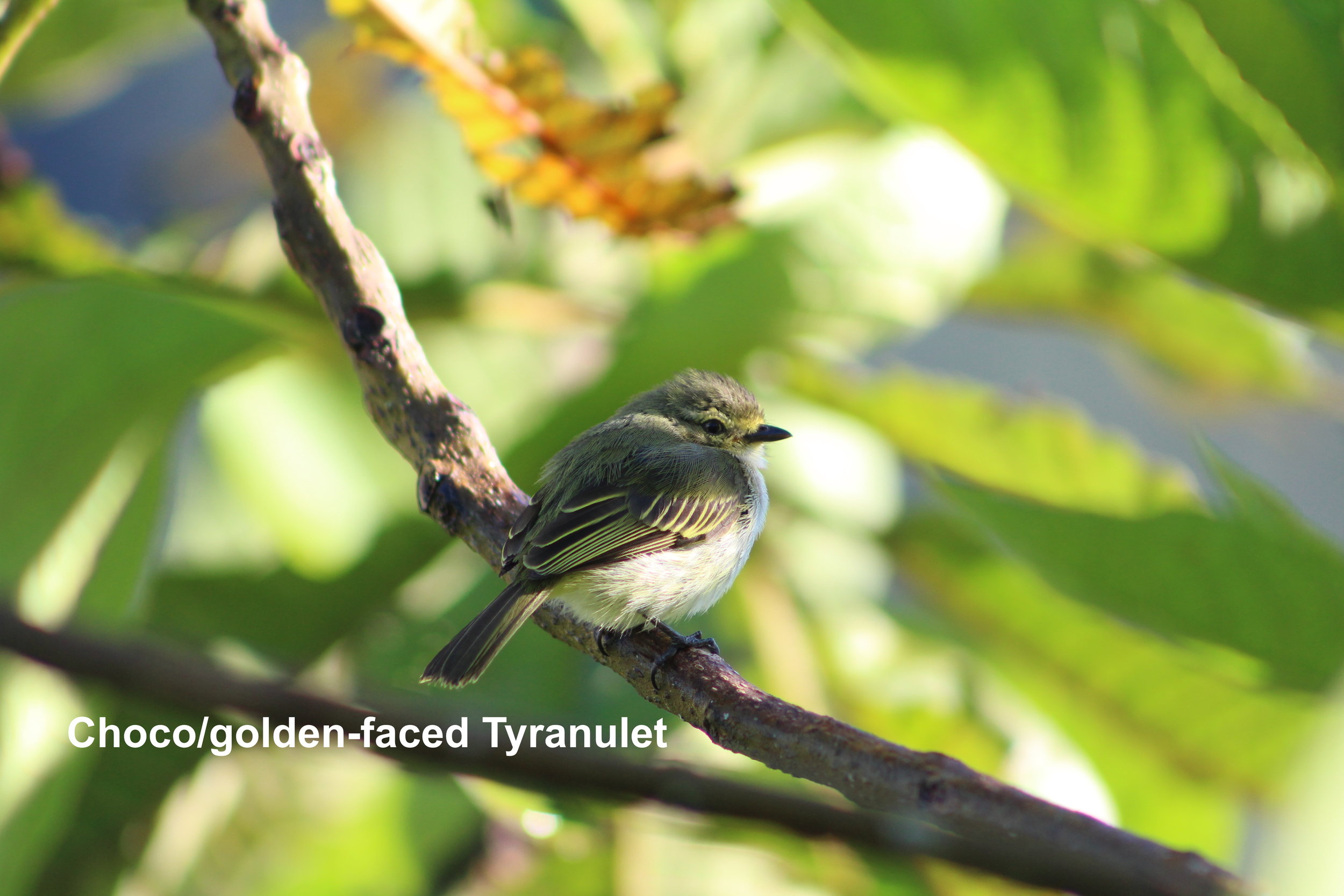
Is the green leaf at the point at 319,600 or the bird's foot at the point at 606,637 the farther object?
the green leaf at the point at 319,600

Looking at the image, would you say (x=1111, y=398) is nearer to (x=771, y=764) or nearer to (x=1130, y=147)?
(x=1130, y=147)

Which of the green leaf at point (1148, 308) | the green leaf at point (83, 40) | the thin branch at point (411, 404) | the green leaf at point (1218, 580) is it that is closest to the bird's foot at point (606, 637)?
the thin branch at point (411, 404)

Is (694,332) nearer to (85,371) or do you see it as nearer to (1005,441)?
(1005,441)

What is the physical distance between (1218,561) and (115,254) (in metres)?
1.50

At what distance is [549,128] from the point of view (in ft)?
4.24

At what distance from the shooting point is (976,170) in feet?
5.94

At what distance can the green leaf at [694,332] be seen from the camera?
4.79 feet

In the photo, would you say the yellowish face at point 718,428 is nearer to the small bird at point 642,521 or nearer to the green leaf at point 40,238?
the small bird at point 642,521

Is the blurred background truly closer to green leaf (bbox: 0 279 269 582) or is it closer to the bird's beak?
green leaf (bbox: 0 279 269 582)

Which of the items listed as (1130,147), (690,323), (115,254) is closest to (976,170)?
(1130,147)

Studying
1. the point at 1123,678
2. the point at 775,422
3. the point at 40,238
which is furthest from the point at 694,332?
the point at 40,238

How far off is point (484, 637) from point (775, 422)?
99cm

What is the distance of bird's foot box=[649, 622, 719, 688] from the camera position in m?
0.89

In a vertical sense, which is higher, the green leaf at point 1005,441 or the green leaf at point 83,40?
the green leaf at point 1005,441
